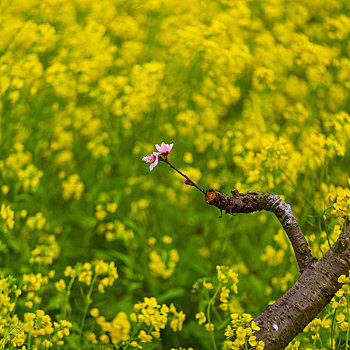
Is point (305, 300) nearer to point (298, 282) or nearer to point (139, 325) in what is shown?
point (298, 282)

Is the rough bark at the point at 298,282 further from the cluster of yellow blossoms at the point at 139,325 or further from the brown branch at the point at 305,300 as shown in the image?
the cluster of yellow blossoms at the point at 139,325

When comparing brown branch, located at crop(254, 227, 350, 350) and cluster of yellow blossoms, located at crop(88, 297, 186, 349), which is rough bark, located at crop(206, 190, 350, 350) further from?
cluster of yellow blossoms, located at crop(88, 297, 186, 349)

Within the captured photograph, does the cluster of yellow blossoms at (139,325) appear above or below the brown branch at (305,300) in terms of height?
below

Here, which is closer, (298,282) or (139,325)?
(298,282)

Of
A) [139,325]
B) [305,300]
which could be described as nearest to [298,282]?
[305,300]

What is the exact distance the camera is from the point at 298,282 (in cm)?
166

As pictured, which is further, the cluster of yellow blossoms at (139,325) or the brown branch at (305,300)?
the cluster of yellow blossoms at (139,325)

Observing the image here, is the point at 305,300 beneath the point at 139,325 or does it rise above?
above

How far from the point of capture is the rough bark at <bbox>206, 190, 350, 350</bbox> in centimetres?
157

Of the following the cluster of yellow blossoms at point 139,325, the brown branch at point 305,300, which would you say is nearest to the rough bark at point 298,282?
the brown branch at point 305,300

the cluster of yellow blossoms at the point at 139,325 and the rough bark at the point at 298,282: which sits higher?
the rough bark at the point at 298,282

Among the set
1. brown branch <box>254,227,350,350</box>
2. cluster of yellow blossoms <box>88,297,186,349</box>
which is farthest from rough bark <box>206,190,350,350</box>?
cluster of yellow blossoms <box>88,297,186,349</box>

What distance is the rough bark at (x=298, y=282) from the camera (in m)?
1.57

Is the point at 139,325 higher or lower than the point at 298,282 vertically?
lower
